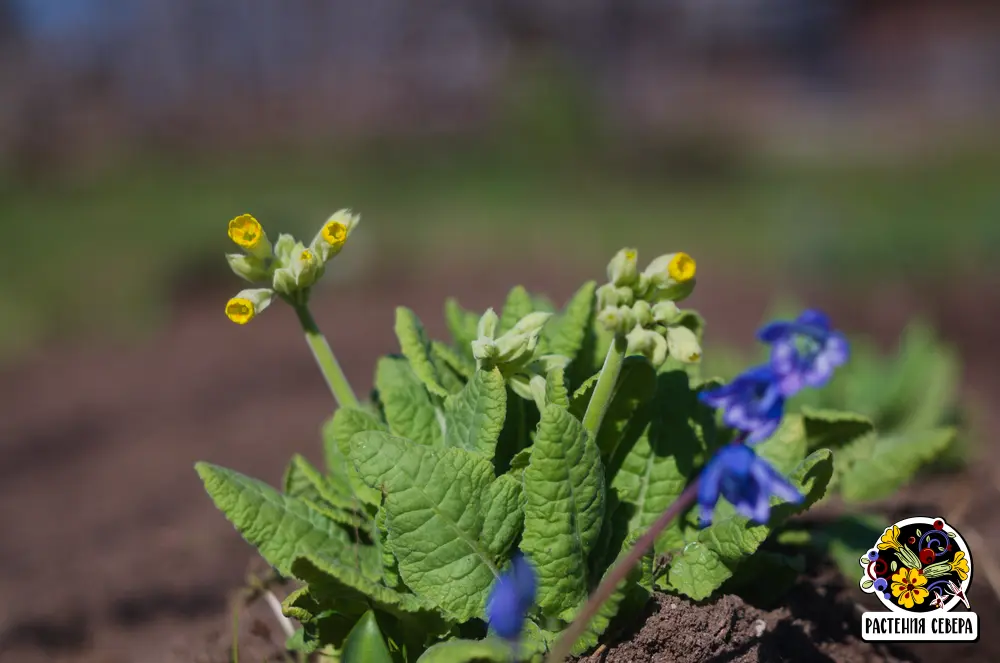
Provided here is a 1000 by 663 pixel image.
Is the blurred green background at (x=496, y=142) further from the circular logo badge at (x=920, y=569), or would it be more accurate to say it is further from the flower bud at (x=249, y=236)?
the flower bud at (x=249, y=236)

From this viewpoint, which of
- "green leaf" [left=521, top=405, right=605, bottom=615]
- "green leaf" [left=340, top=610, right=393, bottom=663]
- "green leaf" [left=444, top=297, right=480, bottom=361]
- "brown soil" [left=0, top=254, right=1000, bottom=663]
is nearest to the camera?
"green leaf" [left=521, top=405, right=605, bottom=615]

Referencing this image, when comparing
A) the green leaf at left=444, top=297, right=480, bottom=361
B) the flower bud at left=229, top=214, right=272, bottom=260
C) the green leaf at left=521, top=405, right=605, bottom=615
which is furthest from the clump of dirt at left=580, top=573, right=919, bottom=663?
the flower bud at left=229, top=214, right=272, bottom=260

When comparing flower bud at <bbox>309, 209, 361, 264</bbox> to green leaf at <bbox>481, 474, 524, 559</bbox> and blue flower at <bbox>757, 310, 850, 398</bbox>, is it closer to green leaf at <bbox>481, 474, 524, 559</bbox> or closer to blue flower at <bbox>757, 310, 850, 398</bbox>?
green leaf at <bbox>481, 474, 524, 559</bbox>

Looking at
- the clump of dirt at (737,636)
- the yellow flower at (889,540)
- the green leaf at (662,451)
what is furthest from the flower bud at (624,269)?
the yellow flower at (889,540)

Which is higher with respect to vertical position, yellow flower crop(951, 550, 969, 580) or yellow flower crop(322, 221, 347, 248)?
yellow flower crop(322, 221, 347, 248)

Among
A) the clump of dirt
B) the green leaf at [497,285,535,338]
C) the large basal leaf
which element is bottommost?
the clump of dirt

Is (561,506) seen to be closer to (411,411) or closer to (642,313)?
(642,313)
